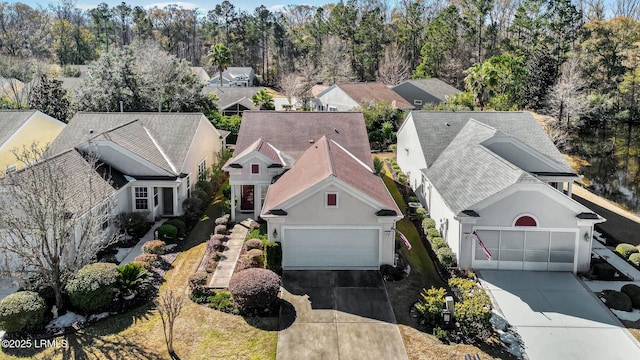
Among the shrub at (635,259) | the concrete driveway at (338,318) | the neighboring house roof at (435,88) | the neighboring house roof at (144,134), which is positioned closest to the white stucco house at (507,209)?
the shrub at (635,259)

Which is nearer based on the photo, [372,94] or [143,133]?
[143,133]

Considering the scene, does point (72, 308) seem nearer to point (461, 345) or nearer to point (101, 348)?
point (101, 348)

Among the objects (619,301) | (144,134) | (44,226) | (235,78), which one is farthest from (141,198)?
(235,78)

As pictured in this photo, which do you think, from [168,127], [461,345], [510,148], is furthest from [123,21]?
[461,345]

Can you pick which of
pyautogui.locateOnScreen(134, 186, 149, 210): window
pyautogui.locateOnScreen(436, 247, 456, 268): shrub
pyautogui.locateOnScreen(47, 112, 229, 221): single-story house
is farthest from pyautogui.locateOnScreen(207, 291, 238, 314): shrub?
pyautogui.locateOnScreen(134, 186, 149, 210): window

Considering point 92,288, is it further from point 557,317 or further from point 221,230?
point 557,317

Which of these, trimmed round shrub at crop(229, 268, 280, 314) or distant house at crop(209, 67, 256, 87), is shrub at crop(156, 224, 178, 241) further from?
distant house at crop(209, 67, 256, 87)
